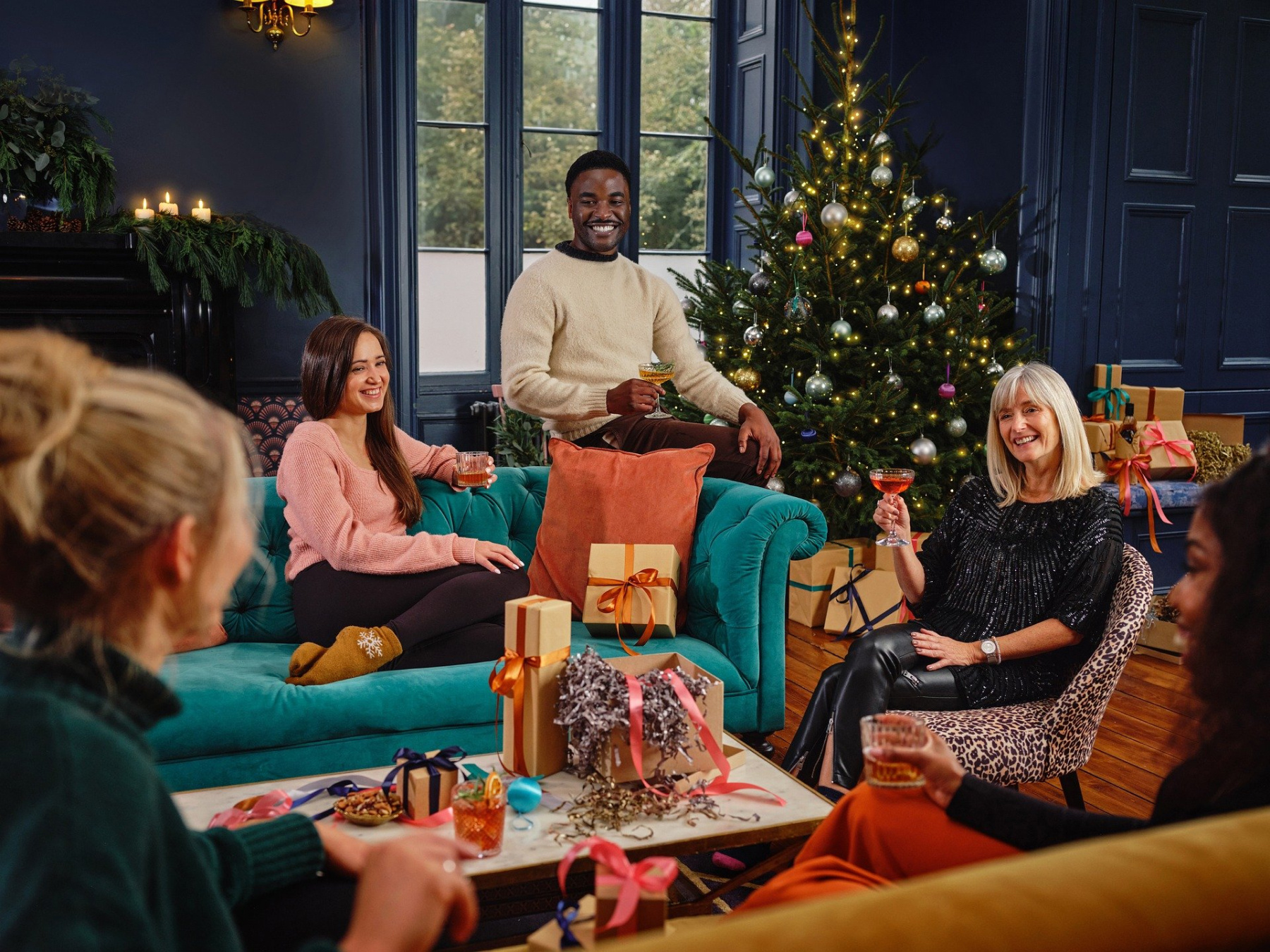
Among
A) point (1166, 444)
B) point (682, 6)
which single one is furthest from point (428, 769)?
point (682, 6)

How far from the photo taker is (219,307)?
4555 millimetres

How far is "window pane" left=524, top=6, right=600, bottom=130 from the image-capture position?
575 cm

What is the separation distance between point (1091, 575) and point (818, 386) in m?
2.07

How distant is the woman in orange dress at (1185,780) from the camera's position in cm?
105

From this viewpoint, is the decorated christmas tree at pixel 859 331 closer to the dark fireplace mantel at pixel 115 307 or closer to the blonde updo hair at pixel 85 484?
the dark fireplace mantel at pixel 115 307

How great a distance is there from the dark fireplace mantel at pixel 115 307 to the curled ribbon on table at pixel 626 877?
3659mm

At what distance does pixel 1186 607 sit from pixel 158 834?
1026 mm

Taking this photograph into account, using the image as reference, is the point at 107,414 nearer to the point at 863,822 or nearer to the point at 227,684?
the point at 863,822

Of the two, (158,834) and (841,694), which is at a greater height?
(158,834)

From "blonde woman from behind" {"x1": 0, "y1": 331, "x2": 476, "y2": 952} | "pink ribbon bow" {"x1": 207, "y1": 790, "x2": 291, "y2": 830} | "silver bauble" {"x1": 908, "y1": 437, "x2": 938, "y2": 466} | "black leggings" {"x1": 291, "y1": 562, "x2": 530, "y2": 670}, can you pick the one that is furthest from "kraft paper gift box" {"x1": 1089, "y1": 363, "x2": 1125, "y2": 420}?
"blonde woman from behind" {"x1": 0, "y1": 331, "x2": 476, "y2": 952}

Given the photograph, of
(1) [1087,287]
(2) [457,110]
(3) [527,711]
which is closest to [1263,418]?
(1) [1087,287]

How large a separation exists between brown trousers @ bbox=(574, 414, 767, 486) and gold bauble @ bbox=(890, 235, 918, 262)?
4.70ft

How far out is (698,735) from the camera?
187cm

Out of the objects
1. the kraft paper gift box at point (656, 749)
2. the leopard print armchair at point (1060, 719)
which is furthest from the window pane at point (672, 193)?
the kraft paper gift box at point (656, 749)
